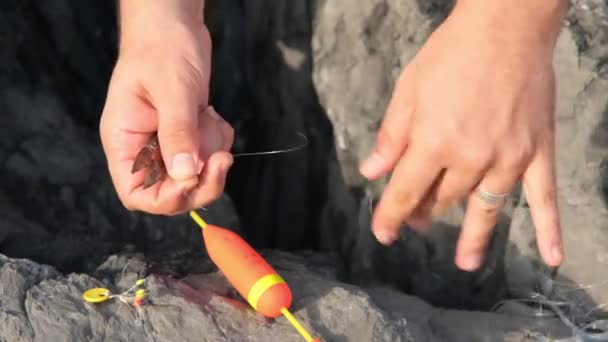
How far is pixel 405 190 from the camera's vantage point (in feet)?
3.27

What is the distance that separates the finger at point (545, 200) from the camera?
99cm

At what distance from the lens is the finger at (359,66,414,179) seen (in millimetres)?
995

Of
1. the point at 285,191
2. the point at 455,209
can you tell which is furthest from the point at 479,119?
the point at 285,191

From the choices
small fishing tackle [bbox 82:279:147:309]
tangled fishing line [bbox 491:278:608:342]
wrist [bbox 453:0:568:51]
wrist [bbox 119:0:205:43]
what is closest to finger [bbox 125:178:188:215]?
small fishing tackle [bbox 82:279:147:309]

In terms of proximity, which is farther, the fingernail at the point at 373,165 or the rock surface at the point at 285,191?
the rock surface at the point at 285,191

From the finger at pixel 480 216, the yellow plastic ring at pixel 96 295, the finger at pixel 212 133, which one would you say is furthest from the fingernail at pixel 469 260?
the yellow plastic ring at pixel 96 295

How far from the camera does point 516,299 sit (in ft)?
4.43

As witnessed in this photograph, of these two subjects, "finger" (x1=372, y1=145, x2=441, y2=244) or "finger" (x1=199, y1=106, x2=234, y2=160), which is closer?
"finger" (x1=372, y1=145, x2=441, y2=244)

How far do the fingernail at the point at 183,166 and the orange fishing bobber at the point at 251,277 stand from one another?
170mm

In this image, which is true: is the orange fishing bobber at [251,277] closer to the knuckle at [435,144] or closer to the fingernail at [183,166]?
the fingernail at [183,166]

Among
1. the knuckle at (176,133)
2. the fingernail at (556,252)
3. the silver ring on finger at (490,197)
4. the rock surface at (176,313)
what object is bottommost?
the rock surface at (176,313)

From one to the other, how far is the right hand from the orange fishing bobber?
0.09 metres

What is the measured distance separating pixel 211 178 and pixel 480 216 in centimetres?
36

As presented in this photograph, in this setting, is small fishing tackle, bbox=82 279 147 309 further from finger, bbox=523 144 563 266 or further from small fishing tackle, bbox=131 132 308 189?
finger, bbox=523 144 563 266
